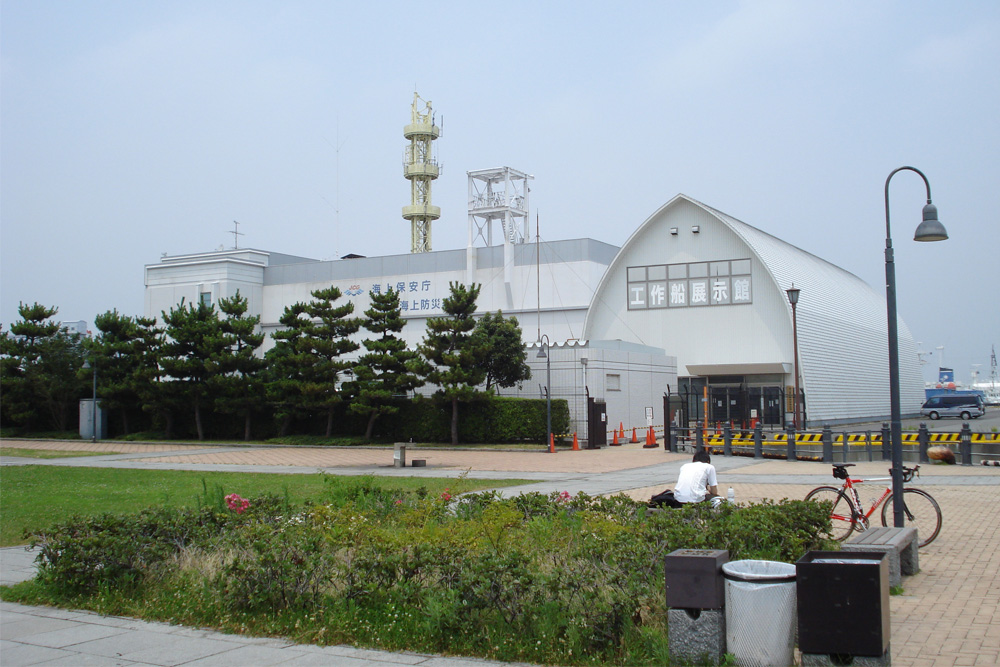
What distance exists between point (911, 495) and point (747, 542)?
18.9 ft

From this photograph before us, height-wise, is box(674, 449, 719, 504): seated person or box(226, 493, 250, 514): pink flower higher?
box(674, 449, 719, 504): seated person

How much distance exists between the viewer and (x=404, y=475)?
2208 centimetres

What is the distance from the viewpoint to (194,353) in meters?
43.2

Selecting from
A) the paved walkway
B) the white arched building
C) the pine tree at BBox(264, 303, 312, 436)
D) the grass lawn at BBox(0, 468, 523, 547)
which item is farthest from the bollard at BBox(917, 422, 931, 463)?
the pine tree at BBox(264, 303, 312, 436)

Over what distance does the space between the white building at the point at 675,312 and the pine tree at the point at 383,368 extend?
17.5ft

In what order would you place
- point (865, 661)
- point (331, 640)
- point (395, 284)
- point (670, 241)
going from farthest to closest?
point (395, 284) → point (670, 241) → point (331, 640) → point (865, 661)

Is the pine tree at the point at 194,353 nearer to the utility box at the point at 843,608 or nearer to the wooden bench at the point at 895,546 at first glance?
the wooden bench at the point at 895,546

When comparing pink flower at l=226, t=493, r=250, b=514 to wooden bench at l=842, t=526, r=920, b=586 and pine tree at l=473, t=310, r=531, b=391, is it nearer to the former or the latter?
wooden bench at l=842, t=526, r=920, b=586

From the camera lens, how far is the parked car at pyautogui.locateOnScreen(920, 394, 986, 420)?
200 feet

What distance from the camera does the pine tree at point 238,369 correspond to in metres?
41.4

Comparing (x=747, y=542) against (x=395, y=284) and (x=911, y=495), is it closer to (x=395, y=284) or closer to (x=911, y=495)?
(x=911, y=495)

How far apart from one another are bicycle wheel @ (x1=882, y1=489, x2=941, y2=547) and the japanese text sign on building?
113 feet

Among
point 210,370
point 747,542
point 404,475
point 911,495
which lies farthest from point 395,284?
point 747,542

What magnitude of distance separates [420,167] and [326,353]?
37.4 m
